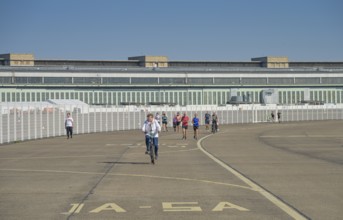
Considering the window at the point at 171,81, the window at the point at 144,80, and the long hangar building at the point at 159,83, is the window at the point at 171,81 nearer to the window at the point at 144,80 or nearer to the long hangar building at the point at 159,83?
the long hangar building at the point at 159,83

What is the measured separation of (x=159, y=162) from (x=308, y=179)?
26.8ft

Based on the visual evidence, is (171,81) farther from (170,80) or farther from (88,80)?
(88,80)

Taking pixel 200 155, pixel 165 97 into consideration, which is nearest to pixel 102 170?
pixel 200 155

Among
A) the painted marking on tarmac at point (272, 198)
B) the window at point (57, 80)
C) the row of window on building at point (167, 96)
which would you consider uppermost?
the window at point (57, 80)

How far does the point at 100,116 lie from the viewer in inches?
2768

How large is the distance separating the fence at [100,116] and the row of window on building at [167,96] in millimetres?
27719

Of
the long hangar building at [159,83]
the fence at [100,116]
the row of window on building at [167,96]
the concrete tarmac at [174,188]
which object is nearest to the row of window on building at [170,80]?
the long hangar building at [159,83]

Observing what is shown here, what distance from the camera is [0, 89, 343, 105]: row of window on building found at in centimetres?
12031

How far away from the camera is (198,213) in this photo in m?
12.7

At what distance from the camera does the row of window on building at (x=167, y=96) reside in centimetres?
12031

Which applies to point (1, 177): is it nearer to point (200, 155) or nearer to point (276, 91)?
point (200, 155)

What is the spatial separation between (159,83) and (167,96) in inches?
105

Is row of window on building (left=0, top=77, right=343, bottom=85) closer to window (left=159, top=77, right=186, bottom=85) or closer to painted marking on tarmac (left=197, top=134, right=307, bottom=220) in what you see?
window (left=159, top=77, right=186, bottom=85)

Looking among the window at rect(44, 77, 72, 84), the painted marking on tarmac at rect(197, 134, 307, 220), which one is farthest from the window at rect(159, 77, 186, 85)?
the painted marking on tarmac at rect(197, 134, 307, 220)
